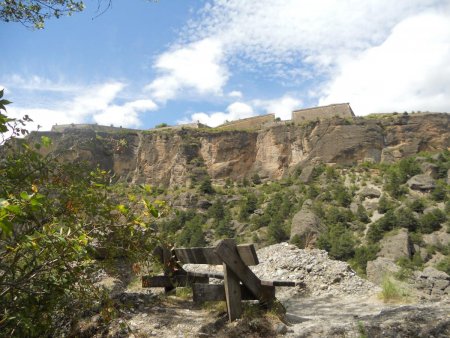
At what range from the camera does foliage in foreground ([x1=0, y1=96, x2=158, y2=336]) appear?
332 cm

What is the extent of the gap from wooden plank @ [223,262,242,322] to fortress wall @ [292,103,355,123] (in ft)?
168

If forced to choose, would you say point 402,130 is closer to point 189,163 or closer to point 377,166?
point 377,166

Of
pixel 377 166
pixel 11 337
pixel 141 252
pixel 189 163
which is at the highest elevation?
pixel 189 163

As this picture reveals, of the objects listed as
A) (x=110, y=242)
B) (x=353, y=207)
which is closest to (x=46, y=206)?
(x=110, y=242)

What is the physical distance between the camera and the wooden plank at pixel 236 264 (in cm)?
454

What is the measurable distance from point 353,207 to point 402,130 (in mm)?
18149

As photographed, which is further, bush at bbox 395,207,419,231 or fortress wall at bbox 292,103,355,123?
fortress wall at bbox 292,103,355,123

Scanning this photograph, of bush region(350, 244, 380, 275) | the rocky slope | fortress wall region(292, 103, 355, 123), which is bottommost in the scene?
bush region(350, 244, 380, 275)

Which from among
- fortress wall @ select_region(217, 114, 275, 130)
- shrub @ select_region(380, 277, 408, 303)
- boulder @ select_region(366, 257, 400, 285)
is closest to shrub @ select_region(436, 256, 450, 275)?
boulder @ select_region(366, 257, 400, 285)

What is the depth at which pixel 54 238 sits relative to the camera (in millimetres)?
2922

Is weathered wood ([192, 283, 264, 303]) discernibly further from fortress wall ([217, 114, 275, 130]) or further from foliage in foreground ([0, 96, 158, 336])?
fortress wall ([217, 114, 275, 130])

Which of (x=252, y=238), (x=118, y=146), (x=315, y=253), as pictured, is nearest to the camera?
(x=118, y=146)

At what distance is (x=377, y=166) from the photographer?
4506 cm

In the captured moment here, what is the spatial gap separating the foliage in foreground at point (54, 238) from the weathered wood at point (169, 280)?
1.69 metres
